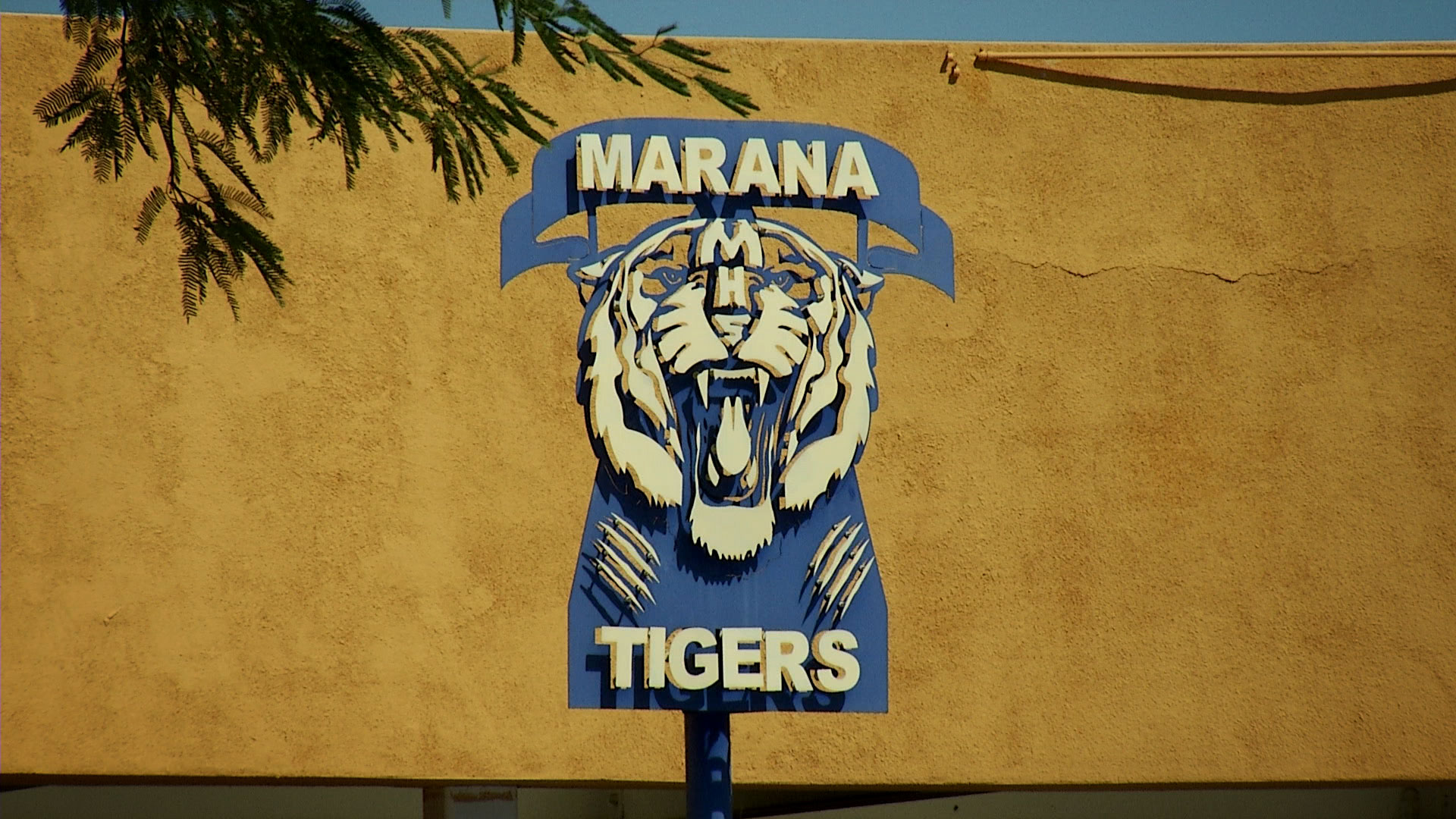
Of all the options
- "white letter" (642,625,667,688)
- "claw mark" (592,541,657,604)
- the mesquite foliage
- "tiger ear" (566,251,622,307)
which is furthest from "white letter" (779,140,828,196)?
the mesquite foliage

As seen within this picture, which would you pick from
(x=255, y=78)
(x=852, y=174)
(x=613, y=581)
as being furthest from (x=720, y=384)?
(x=255, y=78)

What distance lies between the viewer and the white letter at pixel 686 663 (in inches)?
313

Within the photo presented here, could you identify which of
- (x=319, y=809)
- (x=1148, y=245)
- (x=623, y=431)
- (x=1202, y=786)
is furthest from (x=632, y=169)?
(x=319, y=809)

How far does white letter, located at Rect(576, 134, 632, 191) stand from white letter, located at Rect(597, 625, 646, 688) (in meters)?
2.20

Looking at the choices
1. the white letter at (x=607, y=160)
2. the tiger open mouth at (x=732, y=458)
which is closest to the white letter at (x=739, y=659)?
the tiger open mouth at (x=732, y=458)

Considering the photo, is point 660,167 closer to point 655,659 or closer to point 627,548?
point 627,548

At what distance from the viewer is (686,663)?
7977mm

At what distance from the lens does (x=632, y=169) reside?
8.60 m

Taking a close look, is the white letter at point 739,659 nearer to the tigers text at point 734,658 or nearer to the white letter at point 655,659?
the tigers text at point 734,658

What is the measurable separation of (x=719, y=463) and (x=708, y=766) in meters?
1.44

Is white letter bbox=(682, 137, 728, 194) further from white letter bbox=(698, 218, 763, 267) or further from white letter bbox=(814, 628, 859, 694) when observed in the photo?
white letter bbox=(814, 628, 859, 694)

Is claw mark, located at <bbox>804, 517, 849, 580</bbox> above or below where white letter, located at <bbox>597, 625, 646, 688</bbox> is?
above

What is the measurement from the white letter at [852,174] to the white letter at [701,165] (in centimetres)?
55

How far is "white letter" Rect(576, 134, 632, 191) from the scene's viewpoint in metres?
8.51
